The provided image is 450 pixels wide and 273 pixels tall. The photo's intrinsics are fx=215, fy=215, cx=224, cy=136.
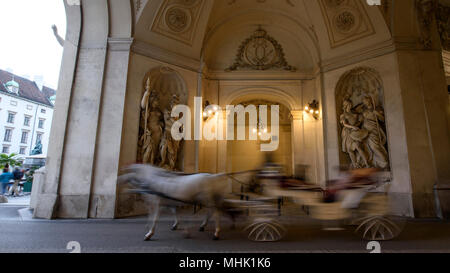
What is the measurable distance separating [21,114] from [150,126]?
28.3 meters

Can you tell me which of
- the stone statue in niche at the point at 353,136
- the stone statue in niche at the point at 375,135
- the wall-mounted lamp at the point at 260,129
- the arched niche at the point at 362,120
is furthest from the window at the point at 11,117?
the stone statue in niche at the point at 375,135

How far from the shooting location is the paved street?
9.59 feet

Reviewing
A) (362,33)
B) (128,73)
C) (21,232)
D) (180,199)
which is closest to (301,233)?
(180,199)

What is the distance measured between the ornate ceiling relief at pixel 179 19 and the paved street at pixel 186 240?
19.9 feet

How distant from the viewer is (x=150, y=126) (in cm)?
664

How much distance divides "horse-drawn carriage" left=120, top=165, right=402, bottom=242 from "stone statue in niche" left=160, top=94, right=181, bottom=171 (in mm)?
3261

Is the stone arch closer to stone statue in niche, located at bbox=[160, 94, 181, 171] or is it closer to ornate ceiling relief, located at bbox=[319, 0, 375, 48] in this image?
ornate ceiling relief, located at bbox=[319, 0, 375, 48]

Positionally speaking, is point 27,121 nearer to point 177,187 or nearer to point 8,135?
point 8,135

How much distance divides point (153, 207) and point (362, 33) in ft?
26.7

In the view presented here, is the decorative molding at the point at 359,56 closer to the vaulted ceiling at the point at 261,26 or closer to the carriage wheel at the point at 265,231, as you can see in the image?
the vaulted ceiling at the point at 261,26

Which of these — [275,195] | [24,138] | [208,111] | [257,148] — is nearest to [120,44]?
[208,111]

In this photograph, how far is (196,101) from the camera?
300 inches
